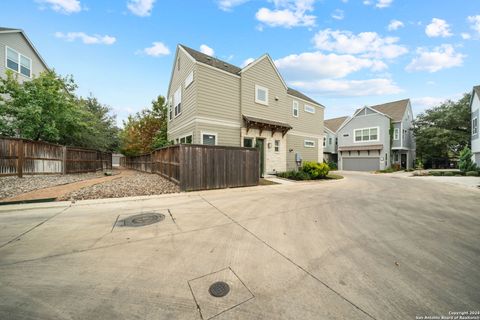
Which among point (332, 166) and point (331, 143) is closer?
point (332, 166)

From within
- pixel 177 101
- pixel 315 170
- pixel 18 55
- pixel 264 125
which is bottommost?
pixel 315 170

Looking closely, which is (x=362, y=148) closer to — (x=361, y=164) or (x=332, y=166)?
(x=361, y=164)

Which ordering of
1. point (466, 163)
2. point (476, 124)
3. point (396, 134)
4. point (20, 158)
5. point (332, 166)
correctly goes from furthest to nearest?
1. point (332, 166)
2. point (396, 134)
3. point (476, 124)
4. point (466, 163)
5. point (20, 158)

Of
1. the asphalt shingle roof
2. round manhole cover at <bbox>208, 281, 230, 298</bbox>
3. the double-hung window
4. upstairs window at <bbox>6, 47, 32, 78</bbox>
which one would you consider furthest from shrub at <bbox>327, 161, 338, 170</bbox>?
upstairs window at <bbox>6, 47, 32, 78</bbox>

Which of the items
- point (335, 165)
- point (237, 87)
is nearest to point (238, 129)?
point (237, 87)

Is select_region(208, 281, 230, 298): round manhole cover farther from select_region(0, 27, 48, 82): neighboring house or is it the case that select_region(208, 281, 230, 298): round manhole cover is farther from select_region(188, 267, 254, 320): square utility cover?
select_region(0, 27, 48, 82): neighboring house

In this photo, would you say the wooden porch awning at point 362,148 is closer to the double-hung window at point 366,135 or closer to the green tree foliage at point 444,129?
the double-hung window at point 366,135

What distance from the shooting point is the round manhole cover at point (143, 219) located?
14.2 ft

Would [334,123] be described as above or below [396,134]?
above

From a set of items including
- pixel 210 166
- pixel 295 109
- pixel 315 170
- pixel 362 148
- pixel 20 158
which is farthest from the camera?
pixel 362 148

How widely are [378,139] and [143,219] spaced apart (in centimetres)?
2873

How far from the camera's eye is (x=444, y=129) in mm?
25641

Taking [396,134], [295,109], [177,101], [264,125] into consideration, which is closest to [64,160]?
[177,101]

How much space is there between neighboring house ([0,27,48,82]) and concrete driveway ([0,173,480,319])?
15.9 m
